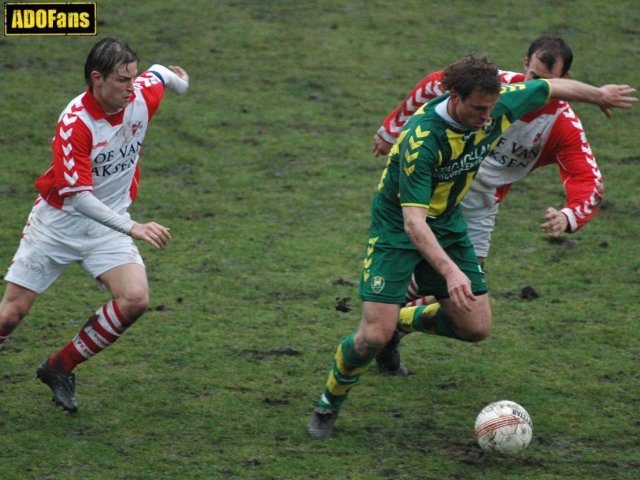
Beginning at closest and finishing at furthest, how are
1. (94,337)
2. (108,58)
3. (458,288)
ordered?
1. (458,288)
2. (108,58)
3. (94,337)

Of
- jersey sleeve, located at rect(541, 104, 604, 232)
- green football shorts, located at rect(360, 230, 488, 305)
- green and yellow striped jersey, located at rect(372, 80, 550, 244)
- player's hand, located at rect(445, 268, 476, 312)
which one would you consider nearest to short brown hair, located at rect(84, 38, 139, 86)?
green and yellow striped jersey, located at rect(372, 80, 550, 244)

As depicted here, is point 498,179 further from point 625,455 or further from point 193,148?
point 193,148

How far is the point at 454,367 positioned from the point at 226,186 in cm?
408

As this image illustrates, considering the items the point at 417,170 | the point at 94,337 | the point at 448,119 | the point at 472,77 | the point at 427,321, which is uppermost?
the point at 472,77

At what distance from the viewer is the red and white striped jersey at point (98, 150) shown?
19.1ft

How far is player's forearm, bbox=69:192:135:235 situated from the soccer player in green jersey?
136cm

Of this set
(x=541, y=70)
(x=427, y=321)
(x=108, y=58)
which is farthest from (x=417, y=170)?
(x=108, y=58)

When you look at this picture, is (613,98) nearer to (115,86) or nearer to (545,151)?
(545,151)

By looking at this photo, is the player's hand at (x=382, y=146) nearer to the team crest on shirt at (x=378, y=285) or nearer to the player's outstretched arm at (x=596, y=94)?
the player's outstretched arm at (x=596, y=94)

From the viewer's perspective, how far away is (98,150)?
235 inches

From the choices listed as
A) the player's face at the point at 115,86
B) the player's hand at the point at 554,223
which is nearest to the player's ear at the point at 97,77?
the player's face at the point at 115,86

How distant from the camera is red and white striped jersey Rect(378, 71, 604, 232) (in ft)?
21.7

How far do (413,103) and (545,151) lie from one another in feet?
3.04

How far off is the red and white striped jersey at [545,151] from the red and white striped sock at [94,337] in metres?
2.30
